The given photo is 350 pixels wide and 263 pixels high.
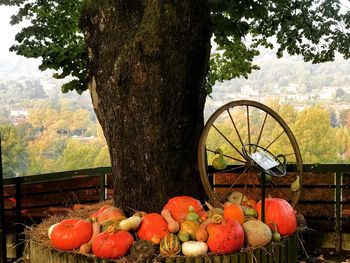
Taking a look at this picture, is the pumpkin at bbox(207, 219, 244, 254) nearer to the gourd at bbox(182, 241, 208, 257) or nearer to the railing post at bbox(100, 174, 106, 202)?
the gourd at bbox(182, 241, 208, 257)

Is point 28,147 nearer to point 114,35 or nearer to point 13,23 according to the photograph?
point 13,23

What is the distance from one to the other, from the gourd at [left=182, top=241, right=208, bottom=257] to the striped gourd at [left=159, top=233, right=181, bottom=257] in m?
0.05

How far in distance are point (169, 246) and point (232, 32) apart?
508cm

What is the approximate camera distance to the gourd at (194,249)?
12.5ft

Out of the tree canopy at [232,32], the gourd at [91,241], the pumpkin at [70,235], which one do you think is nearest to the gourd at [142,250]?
the gourd at [91,241]

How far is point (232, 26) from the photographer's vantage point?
8227mm

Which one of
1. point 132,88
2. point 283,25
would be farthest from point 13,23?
point 132,88

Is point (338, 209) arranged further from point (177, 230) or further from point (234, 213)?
point (177, 230)

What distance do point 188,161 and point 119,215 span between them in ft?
2.43

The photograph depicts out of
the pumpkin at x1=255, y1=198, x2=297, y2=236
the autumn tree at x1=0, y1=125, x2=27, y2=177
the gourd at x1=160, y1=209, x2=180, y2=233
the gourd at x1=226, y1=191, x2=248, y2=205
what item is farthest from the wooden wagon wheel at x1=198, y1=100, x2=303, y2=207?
the autumn tree at x1=0, y1=125, x2=27, y2=177

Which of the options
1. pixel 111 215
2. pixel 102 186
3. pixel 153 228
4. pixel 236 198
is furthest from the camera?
pixel 102 186

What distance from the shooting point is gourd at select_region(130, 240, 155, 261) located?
149 inches

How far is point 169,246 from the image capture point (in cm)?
382

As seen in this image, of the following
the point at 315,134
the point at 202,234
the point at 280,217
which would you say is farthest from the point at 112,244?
the point at 315,134
